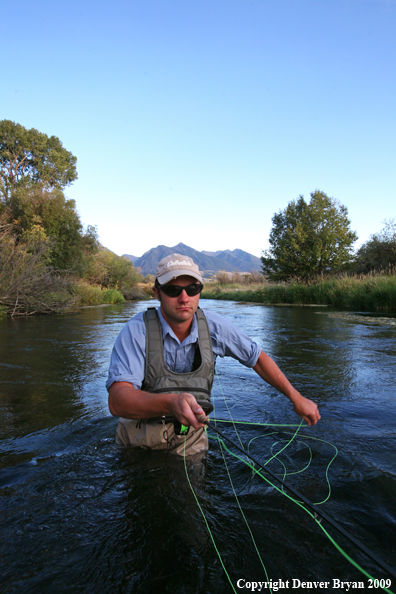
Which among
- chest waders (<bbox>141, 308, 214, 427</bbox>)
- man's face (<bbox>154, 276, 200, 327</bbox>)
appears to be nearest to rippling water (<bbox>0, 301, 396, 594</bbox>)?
chest waders (<bbox>141, 308, 214, 427</bbox>)

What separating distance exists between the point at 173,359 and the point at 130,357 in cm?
38

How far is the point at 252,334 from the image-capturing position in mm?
9945

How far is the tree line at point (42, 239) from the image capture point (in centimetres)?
1441

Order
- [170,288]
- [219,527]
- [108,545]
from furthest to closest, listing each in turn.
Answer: [170,288], [219,527], [108,545]

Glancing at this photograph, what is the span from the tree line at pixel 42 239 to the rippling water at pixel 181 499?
34.7 ft

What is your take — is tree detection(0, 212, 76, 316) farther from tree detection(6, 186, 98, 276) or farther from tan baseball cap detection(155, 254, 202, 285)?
tan baseball cap detection(155, 254, 202, 285)

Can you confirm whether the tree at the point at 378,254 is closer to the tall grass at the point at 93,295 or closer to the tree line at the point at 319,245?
the tree line at the point at 319,245

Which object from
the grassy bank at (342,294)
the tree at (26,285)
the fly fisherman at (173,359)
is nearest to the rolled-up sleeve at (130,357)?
the fly fisherman at (173,359)

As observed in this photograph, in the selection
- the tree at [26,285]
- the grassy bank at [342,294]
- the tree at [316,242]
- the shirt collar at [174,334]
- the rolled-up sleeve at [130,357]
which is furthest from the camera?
the tree at [316,242]

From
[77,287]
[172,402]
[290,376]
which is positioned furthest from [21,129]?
[172,402]

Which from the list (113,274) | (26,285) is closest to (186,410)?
(26,285)

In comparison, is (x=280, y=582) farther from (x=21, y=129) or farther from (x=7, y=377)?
(x=21, y=129)

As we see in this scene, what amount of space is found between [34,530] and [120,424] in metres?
0.93

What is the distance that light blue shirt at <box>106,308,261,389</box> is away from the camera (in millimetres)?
2391
